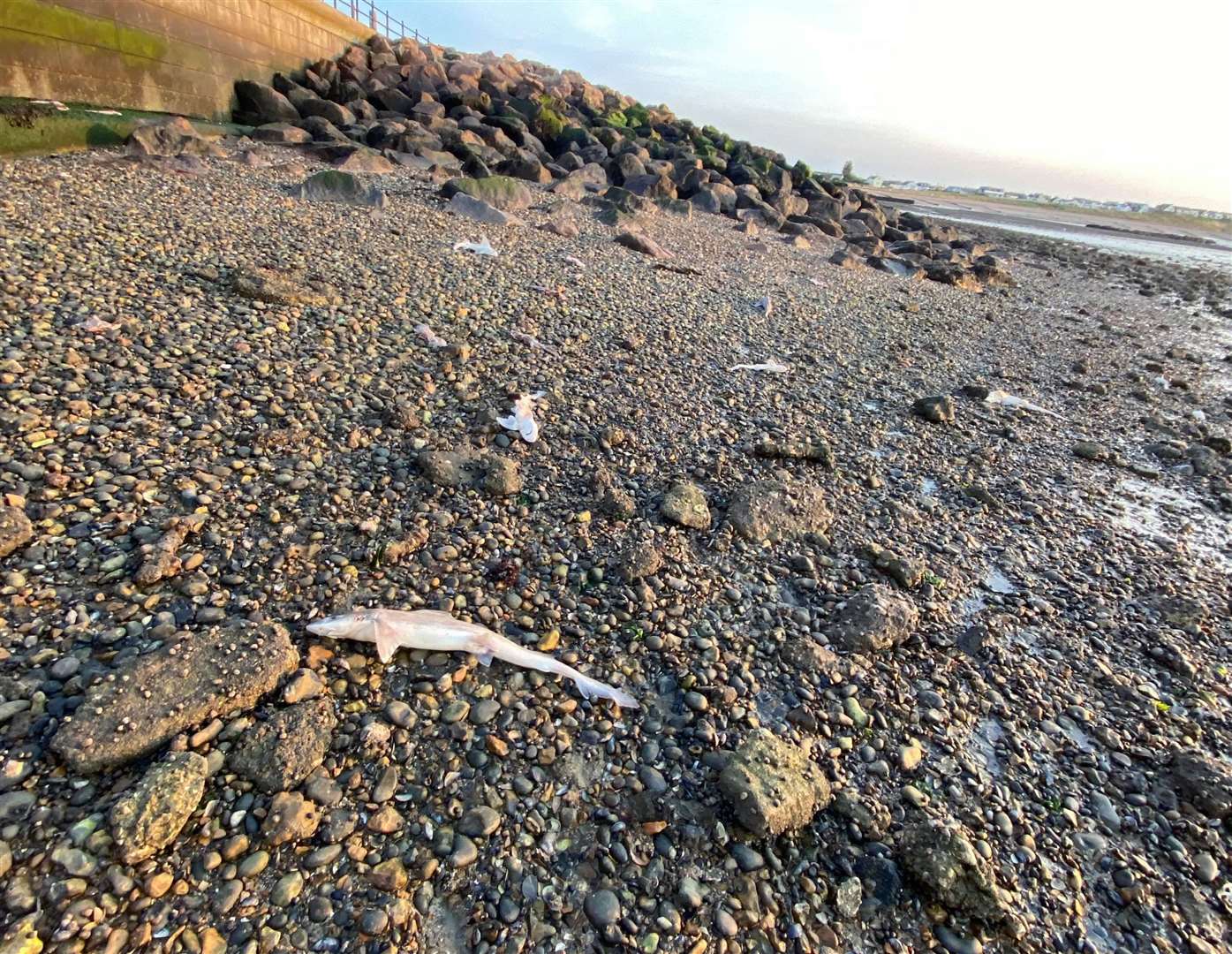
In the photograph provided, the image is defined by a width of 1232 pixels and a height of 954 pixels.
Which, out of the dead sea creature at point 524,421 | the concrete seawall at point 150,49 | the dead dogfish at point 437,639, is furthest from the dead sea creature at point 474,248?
the concrete seawall at point 150,49

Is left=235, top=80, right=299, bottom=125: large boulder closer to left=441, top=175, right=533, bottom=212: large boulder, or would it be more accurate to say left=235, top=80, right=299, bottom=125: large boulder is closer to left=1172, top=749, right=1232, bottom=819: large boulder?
left=441, top=175, right=533, bottom=212: large boulder

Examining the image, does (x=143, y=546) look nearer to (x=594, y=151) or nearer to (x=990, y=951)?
(x=990, y=951)

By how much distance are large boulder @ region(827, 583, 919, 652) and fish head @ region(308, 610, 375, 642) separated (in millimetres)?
2552

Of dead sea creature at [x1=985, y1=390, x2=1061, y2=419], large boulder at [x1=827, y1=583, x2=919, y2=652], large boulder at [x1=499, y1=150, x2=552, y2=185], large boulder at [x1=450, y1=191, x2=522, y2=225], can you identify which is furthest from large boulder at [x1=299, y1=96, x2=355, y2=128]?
large boulder at [x1=827, y1=583, x2=919, y2=652]

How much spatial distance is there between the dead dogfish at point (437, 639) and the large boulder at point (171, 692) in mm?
271

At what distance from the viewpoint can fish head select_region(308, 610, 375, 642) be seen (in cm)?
312

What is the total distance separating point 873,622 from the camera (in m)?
3.82

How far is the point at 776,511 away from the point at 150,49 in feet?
56.2

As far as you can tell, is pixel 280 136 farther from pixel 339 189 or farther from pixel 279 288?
pixel 279 288

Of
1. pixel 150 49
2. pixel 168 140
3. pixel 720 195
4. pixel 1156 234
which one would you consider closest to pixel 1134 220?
pixel 1156 234

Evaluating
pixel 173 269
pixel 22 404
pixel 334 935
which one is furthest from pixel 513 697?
pixel 173 269

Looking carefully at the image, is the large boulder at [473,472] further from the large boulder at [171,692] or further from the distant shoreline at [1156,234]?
the distant shoreline at [1156,234]

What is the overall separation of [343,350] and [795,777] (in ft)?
16.4

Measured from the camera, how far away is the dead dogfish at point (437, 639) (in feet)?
10.3
